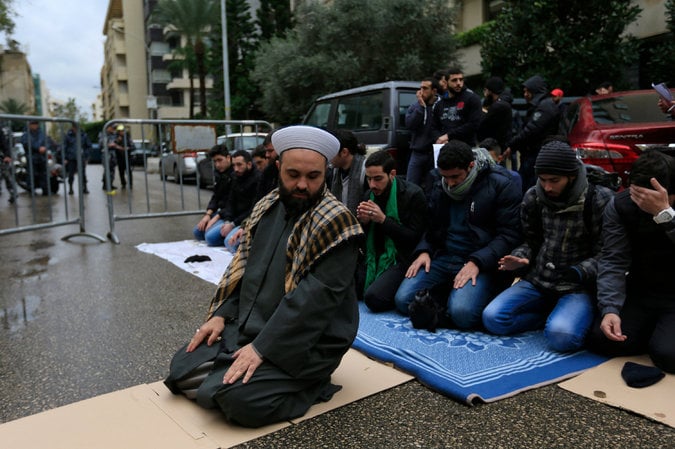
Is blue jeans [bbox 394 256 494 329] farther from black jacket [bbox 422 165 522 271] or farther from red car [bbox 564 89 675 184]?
red car [bbox 564 89 675 184]

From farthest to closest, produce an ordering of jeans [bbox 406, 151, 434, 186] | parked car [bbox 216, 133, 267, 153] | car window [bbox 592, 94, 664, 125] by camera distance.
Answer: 1. parked car [bbox 216, 133, 267, 153]
2. jeans [bbox 406, 151, 434, 186]
3. car window [bbox 592, 94, 664, 125]

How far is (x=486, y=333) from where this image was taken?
4.25 metres

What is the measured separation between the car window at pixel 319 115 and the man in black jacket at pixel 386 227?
4.70 meters

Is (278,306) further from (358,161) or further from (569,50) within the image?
(569,50)

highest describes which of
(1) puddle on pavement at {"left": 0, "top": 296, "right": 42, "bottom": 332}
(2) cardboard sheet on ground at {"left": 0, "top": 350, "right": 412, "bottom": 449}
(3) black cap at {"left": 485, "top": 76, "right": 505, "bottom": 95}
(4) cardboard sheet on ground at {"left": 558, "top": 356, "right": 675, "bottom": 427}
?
(3) black cap at {"left": 485, "top": 76, "right": 505, "bottom": 95}

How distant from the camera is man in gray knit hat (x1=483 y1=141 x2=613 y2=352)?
3750 millimetres

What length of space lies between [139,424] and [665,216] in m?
2.98

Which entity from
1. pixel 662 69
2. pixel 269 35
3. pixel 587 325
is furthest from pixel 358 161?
pixel 269 35


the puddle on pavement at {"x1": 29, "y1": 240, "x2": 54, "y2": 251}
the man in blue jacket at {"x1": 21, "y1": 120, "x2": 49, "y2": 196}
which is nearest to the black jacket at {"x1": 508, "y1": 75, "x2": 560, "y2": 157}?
A: the puddle on pavement at {"x1": 29, "y1": 240, "x2": 54, "y2": 251}

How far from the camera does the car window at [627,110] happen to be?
21.5 ft

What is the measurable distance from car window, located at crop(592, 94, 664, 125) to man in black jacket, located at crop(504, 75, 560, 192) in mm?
596

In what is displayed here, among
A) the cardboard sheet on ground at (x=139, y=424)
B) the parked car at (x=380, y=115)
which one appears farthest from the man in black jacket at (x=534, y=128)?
the cardboard sheet on ground at (x=139, y=424)

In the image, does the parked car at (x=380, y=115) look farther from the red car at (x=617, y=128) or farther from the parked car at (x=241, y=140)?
the red car at (x=617, y=128)

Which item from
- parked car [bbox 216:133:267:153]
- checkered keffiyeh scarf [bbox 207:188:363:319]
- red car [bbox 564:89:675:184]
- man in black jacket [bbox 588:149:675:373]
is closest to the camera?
checkered keffiyeh scarf [bbox 207:188:363:319]
